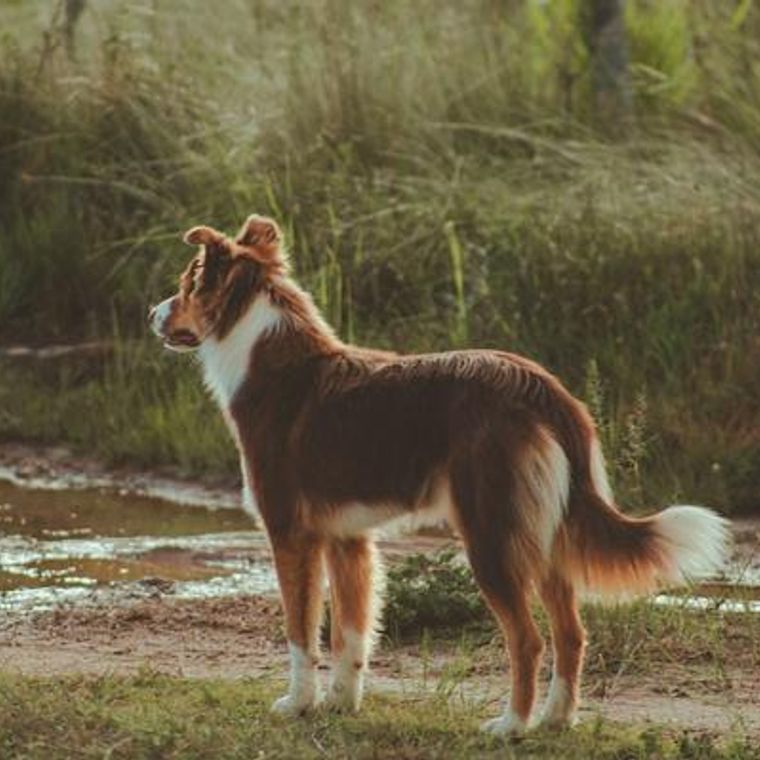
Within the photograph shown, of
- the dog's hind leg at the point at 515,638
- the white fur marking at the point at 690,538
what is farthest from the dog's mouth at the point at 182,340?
the white fur marking at the point at 690,538

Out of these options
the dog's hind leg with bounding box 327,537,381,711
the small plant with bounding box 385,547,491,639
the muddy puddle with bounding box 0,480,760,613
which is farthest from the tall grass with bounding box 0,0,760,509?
the dog's hind leg with bounding box 327,537,381,711

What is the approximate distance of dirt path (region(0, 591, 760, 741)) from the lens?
7383mm

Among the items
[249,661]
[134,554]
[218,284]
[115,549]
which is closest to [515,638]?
[218,284]

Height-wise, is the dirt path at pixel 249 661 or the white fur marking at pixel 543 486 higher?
the white fur marking at pixel 543 486

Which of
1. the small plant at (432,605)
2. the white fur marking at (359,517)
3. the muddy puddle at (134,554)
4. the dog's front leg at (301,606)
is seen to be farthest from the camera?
the muddy puddle at (134,554)

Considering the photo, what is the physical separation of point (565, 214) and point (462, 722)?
602 centimetres

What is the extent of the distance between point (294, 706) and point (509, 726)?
0.73 metres

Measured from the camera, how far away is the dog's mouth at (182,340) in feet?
24.1

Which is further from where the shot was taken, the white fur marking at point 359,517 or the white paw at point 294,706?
the white paw at point 294,706

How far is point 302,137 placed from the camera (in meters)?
14.2

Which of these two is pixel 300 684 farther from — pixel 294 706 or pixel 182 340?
pixel 182 340

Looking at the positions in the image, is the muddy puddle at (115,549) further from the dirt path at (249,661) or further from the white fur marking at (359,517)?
the white fur marking at (359,517)

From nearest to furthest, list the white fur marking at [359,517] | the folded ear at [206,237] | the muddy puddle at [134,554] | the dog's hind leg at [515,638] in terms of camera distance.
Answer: the dog's hind leg at [515,638]
the white fur marking at [359,517]
the folded ear at [206,237]
the muddy puddle at [134,554]

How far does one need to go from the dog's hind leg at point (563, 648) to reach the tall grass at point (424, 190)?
3.88 metres
